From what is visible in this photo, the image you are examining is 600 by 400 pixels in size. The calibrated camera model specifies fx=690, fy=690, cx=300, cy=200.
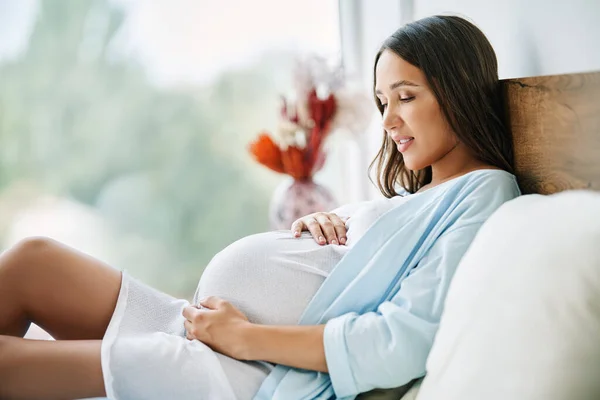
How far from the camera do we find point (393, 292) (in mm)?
1271

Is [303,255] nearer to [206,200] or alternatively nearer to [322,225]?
[322,225]

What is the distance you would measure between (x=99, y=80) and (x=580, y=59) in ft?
6.33

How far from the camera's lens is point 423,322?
1.14 meters

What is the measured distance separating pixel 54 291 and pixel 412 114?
81 cm

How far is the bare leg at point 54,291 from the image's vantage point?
135 cm

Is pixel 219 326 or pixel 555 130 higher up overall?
pixel 555 130

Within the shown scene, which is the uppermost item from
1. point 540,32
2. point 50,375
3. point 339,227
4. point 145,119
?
point 540,32

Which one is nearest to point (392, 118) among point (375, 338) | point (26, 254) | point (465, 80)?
point (465, 80)

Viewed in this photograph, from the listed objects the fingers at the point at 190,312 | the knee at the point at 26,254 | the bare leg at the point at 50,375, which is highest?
the knee at the point at 26,254

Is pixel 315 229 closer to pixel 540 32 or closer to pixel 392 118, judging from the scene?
pixel 392 118

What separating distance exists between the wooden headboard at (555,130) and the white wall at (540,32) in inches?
2.9

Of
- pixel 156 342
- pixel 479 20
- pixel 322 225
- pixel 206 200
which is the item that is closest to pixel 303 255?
pixel 322 225

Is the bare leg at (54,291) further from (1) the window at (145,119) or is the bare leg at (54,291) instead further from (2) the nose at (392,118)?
(1) the window at (145,119)

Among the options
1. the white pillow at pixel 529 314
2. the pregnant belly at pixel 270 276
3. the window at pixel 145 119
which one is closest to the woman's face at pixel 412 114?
the pregnant belly at pixel 270 276
